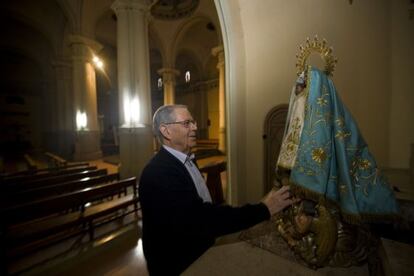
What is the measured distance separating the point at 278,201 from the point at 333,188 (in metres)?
0.42

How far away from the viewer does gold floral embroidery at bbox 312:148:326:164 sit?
149 centimetres

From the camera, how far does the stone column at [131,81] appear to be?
6.78 meters

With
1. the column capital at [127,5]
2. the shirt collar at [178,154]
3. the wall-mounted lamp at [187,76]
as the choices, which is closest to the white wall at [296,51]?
the shirt collar at [178,154]

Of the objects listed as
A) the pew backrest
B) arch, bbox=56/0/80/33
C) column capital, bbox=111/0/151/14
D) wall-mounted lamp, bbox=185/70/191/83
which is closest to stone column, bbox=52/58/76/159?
arch, bbox=56/0/80/33

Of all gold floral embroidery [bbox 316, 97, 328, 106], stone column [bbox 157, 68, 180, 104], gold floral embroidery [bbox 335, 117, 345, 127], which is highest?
stone column [bbox 157, 68, 180, 104]

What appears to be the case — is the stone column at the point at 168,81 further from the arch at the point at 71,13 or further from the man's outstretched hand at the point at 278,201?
the man's outstretched hand at the point at 278,201

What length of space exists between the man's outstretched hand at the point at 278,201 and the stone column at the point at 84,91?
416 inches

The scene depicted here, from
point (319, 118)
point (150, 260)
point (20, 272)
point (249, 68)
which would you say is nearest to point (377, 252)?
point (319, 118)

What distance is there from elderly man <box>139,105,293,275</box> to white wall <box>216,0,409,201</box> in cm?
178

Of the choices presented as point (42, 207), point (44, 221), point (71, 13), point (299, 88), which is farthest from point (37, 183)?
point (71, 13)

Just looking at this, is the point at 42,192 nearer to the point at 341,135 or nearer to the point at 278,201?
the point at 278,201

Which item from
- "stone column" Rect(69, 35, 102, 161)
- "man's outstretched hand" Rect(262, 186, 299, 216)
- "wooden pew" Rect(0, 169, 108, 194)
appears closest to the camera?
"man's outstretched hand" Rect(262, 186, 299, 216)

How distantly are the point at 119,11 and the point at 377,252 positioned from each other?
839 cm

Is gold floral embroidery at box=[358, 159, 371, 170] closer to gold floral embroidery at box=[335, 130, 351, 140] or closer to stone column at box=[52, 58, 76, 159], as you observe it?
gold floral embroidery at box=[335, 130, 351, 140]
